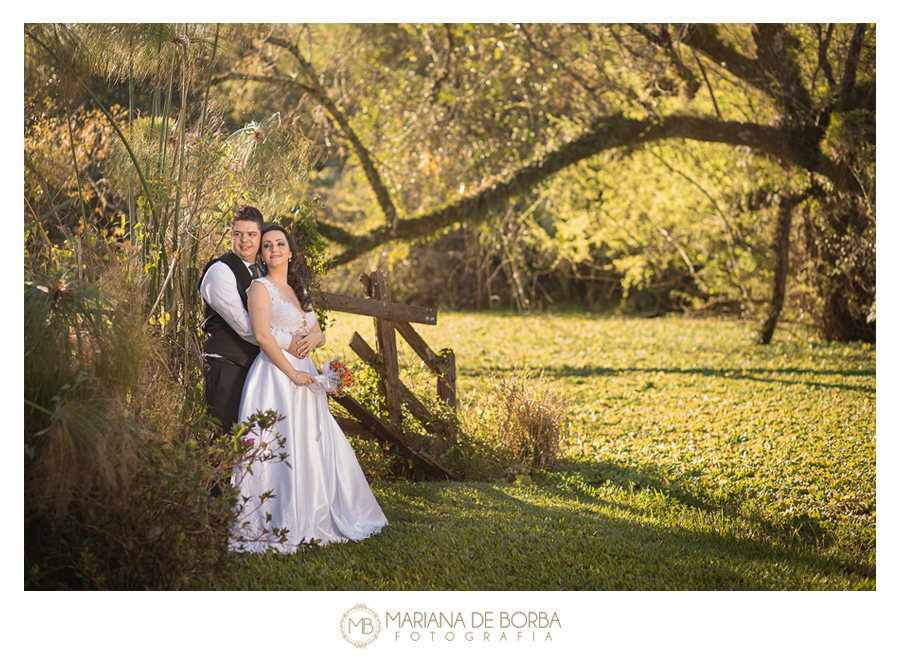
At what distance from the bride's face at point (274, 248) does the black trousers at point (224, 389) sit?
60 centimetres

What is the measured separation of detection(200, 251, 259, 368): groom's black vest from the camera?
3803 millimetres

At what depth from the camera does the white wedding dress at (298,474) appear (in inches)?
143

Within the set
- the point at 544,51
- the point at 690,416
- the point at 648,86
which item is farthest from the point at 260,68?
the point at 690,416

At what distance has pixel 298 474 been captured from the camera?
12.2 feet

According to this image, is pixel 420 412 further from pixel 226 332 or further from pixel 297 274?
pixel 226 332

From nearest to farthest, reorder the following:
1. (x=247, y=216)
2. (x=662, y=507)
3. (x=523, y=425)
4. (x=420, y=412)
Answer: (x=247, y=216), (x=662, y=507), (x=420, y=412), (x=523, y=425)

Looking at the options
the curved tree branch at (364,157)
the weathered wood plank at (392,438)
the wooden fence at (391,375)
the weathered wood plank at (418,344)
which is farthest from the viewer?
the curved tree branch at (364,157)

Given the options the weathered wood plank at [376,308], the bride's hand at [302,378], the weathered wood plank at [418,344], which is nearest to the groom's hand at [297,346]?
the bride's hand at [302,378]

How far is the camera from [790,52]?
30.0 ft

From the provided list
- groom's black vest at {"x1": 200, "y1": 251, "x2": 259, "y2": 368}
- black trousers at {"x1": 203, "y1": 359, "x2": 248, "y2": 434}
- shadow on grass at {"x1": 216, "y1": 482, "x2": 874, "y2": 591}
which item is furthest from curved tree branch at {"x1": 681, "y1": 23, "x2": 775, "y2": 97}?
black trousers at {"x1": 203, "y1": 359, "x2": 248, "y2": 434}

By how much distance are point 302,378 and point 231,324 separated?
48 cm

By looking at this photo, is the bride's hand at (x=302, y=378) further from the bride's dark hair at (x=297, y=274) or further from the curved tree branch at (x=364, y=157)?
the curved tree branch at (x=364, y=157)

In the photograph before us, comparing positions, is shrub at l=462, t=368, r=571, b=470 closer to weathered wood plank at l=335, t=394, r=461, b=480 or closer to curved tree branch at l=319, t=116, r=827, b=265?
weathered wood plank at l=335, t=394, r=461, b=480
